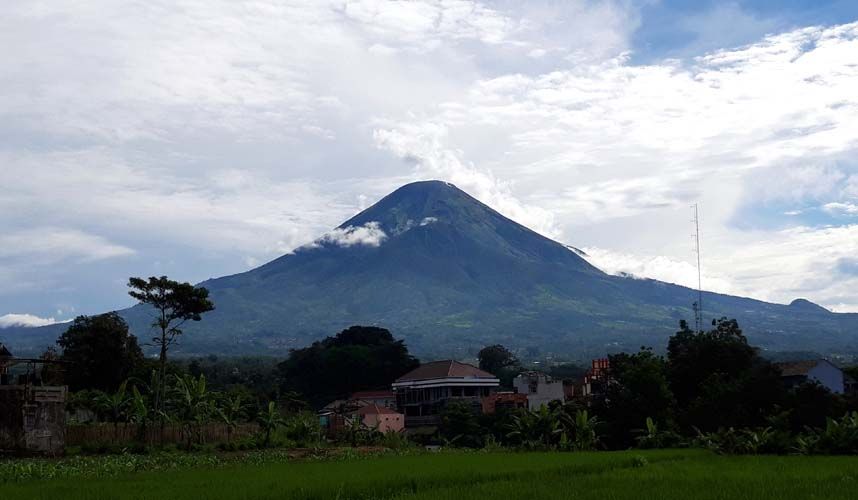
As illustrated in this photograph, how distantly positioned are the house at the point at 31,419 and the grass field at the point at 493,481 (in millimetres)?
7280

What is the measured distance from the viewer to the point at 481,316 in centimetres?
18275

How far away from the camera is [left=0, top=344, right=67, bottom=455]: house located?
70.7ft

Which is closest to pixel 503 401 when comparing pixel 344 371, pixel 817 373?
pixel 817 373

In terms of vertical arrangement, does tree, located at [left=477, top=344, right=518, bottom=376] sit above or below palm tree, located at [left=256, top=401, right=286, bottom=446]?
above

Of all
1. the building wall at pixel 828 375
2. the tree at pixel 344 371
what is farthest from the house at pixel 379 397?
the building wall at pixel 828 375

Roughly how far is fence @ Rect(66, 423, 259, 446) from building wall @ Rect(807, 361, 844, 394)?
28.1 m

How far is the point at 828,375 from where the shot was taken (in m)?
44.3

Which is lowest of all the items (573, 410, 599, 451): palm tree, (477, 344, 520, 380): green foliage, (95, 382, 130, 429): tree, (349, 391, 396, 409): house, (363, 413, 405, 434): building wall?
(363, 413, 405, 434): building wall

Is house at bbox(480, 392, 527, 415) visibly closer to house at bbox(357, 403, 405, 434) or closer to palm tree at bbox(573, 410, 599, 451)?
Answer: house at bbox(357, 403, 405, 434)

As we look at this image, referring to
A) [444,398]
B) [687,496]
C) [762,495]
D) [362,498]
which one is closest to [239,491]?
[362,498]

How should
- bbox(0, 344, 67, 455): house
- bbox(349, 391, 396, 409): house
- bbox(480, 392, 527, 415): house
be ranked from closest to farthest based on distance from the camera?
bbox(0, 344, 67, 455): house < bbox(480, 392, 527, 415): house < bbox(349, 391, 396, 409): house

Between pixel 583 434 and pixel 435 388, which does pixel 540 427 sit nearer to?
pixel 583 434

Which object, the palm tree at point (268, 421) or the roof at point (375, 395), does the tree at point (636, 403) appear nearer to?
the palm tree at point (268, 421)

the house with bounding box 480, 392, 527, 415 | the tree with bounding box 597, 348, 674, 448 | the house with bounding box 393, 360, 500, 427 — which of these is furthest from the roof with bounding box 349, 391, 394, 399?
the tree with bounding box 597, 348, 674, 448
